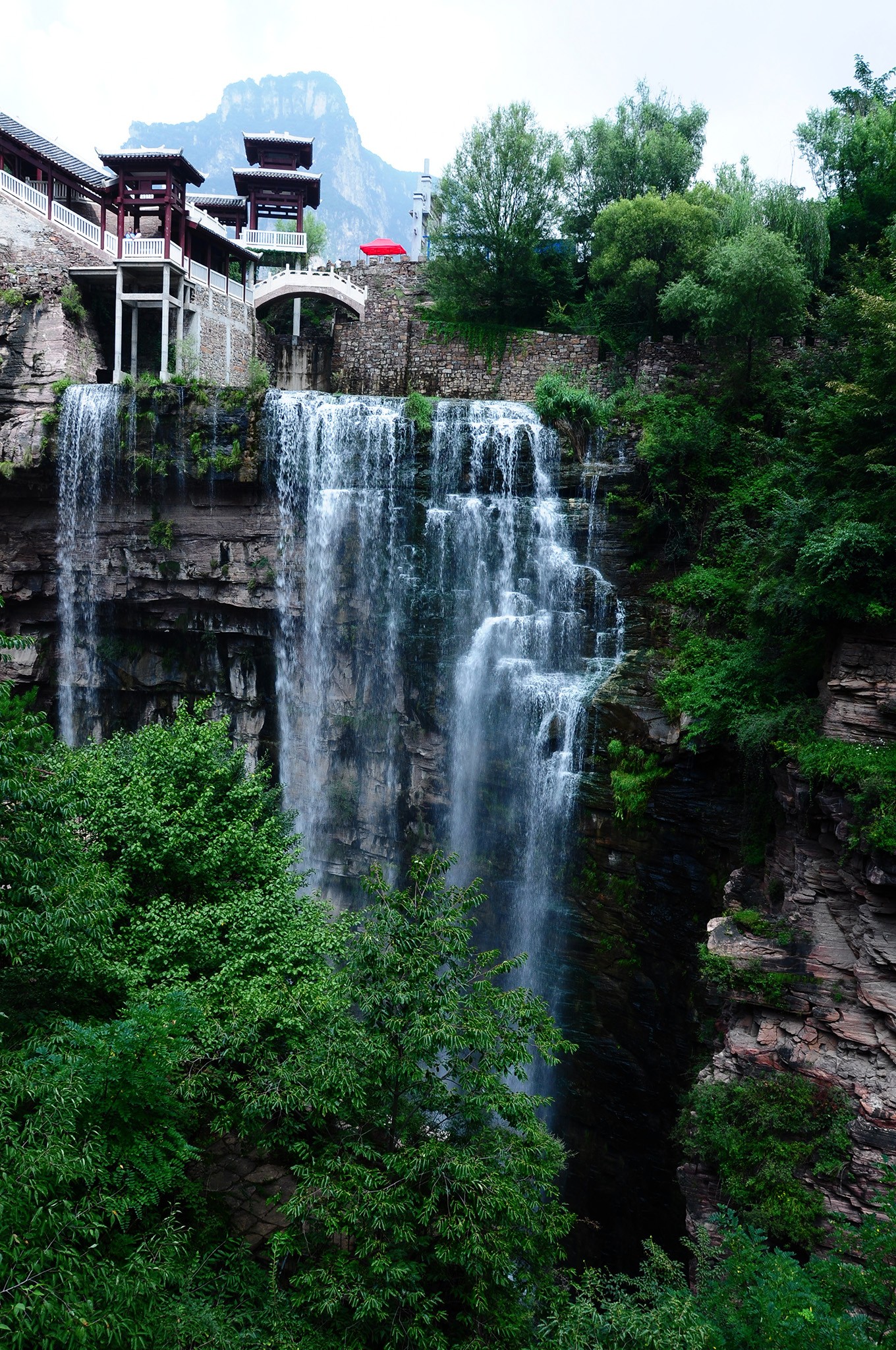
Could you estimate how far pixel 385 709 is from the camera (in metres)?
21.2

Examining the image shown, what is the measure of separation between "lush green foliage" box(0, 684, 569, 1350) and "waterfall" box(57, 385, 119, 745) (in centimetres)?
1311

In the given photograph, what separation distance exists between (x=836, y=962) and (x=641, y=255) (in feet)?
62.9

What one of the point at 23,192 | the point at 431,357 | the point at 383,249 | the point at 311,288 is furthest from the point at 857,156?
the point at 23,192

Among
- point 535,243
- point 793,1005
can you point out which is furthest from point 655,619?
point 535,243

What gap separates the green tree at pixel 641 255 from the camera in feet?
75.0

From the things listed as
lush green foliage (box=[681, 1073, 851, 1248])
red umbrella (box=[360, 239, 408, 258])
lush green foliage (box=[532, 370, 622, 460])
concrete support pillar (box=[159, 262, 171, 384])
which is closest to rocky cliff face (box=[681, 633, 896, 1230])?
lush green foliage (box=[681, 1073, 851, 1248])

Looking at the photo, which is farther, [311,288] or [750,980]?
[311,288]

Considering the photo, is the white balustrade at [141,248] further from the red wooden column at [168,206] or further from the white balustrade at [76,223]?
the white balustrade at [76,223]

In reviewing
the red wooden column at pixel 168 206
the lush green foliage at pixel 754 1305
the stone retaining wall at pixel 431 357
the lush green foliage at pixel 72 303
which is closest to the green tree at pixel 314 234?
the stone retaining wall at pixel 431 357

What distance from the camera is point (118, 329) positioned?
79.5ft

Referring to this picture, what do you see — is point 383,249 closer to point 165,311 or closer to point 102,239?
point 102,239

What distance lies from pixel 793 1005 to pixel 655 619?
8435mm

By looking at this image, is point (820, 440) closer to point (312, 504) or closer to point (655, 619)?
point (655, 619)

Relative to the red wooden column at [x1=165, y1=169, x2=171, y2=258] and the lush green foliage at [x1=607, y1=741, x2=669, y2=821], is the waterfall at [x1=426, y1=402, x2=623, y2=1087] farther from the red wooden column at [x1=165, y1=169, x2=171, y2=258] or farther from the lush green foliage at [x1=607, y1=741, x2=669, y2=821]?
the red wooden column at [x1=165, y1=169, x2=171, y2=258]
